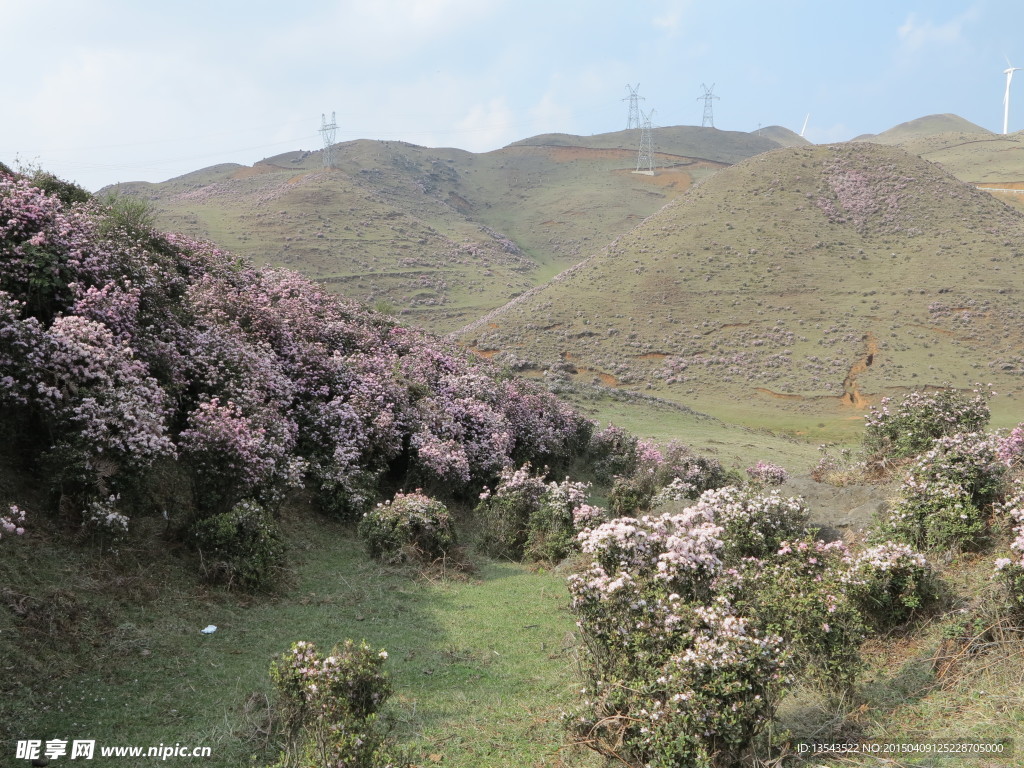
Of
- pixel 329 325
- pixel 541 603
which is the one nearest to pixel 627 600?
pixel 541 603

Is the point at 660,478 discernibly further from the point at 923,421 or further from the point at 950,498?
the point at 950,498

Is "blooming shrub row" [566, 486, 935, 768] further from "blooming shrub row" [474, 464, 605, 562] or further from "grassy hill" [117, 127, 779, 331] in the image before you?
"grassy hill" [117, 127, 779, 331]

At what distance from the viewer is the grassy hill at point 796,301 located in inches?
1672

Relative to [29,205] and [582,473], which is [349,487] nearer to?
[29,205]

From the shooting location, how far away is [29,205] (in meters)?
11.5

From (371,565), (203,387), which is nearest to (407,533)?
(371,565)

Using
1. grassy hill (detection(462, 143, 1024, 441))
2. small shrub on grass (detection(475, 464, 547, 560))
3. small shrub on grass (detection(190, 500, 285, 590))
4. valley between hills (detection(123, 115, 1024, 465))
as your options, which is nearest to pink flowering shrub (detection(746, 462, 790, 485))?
valley between hills (detection(123, 115, 1024, 465))

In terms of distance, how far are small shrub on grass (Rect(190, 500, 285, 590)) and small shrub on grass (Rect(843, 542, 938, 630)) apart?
768 cm

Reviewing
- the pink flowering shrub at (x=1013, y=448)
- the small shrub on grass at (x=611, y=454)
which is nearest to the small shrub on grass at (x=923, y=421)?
the pink flowering shrub at (x=1013, y=448)

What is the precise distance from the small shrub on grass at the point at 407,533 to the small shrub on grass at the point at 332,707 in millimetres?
6461

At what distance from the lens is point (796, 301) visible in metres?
50.7

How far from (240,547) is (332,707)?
217 inches

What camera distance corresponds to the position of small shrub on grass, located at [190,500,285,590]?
9.47 m

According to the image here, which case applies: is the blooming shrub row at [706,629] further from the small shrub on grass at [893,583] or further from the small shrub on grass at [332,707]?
the small shrub on grass at [332,707]
